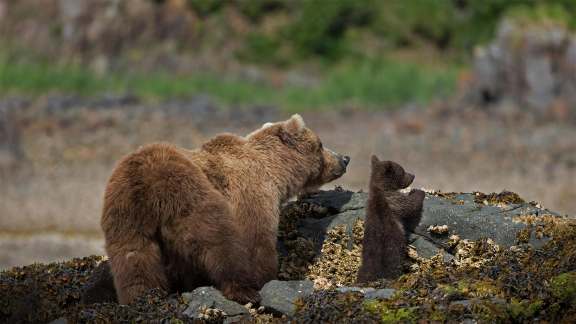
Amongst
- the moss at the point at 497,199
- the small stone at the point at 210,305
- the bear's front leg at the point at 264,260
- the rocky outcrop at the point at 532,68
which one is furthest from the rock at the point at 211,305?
the rocky outcrop at the point at 532,68

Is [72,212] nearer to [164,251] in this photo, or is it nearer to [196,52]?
[164,251]

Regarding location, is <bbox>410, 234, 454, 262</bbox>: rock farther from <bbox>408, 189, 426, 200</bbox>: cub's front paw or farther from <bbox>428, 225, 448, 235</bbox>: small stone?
<bbox>408, 189, 426, 200</bbox>: cub's front paw

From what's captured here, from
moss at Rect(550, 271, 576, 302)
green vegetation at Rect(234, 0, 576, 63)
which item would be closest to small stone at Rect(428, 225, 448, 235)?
moss at Rect(550, 271, 576, 302)

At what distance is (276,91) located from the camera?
28.8 metres

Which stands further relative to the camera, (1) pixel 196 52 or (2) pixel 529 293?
(1) pixel 196 52

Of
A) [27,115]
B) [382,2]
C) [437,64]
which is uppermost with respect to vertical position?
[382,2]

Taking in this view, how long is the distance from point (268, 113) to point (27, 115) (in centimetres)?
597

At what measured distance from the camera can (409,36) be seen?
33750mm

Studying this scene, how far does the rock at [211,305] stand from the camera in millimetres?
6316

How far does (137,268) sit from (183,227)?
1.31 feet

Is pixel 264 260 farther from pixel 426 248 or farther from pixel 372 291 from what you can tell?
pixel 426 248

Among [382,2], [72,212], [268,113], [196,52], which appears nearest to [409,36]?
[382,2]

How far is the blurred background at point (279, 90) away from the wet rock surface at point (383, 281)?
7.06m

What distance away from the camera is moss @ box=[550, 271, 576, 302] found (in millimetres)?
6117
